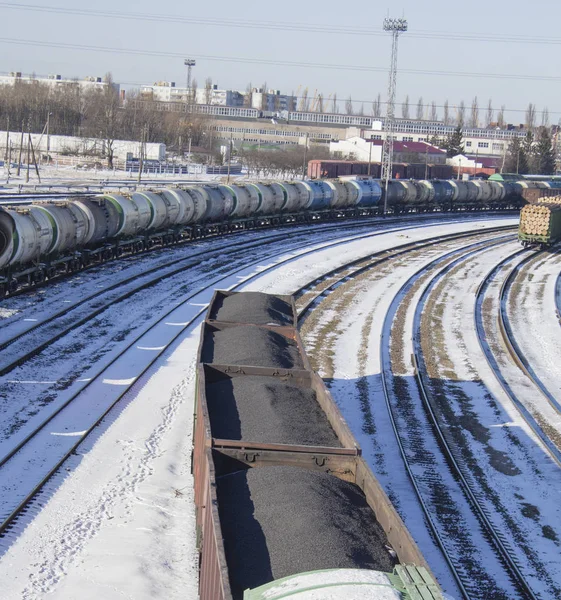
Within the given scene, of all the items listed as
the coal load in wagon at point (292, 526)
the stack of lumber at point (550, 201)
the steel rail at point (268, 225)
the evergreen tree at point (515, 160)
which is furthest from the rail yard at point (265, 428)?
the evergreen tree at point (515, 160)

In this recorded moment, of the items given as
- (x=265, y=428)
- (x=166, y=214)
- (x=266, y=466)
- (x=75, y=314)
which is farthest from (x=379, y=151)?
(x=266, y=466)

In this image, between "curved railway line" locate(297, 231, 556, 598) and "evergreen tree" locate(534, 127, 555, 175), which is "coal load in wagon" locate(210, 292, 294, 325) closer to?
"curved railway line" locate(297, 231, 556, 598)

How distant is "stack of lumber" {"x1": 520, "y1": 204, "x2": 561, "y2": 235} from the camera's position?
49.2 metres

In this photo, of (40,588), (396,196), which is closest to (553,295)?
(40,588)

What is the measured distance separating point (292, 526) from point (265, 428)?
129 inches

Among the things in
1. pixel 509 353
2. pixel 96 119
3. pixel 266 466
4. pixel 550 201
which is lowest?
pixel 509 353

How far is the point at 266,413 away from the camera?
1185 centimetres

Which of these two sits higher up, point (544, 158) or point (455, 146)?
point (455, 146)

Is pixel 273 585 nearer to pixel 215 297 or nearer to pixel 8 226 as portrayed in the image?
pixel 215 297

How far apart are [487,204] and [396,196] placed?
1680cm

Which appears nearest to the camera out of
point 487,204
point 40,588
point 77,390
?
point 40,588

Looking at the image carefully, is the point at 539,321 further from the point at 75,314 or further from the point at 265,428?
the point at 265,428

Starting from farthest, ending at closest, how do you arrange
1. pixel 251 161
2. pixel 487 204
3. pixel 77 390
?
pixel 251 161
pixel 487 204
pixel 77 390

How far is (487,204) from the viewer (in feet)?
266
